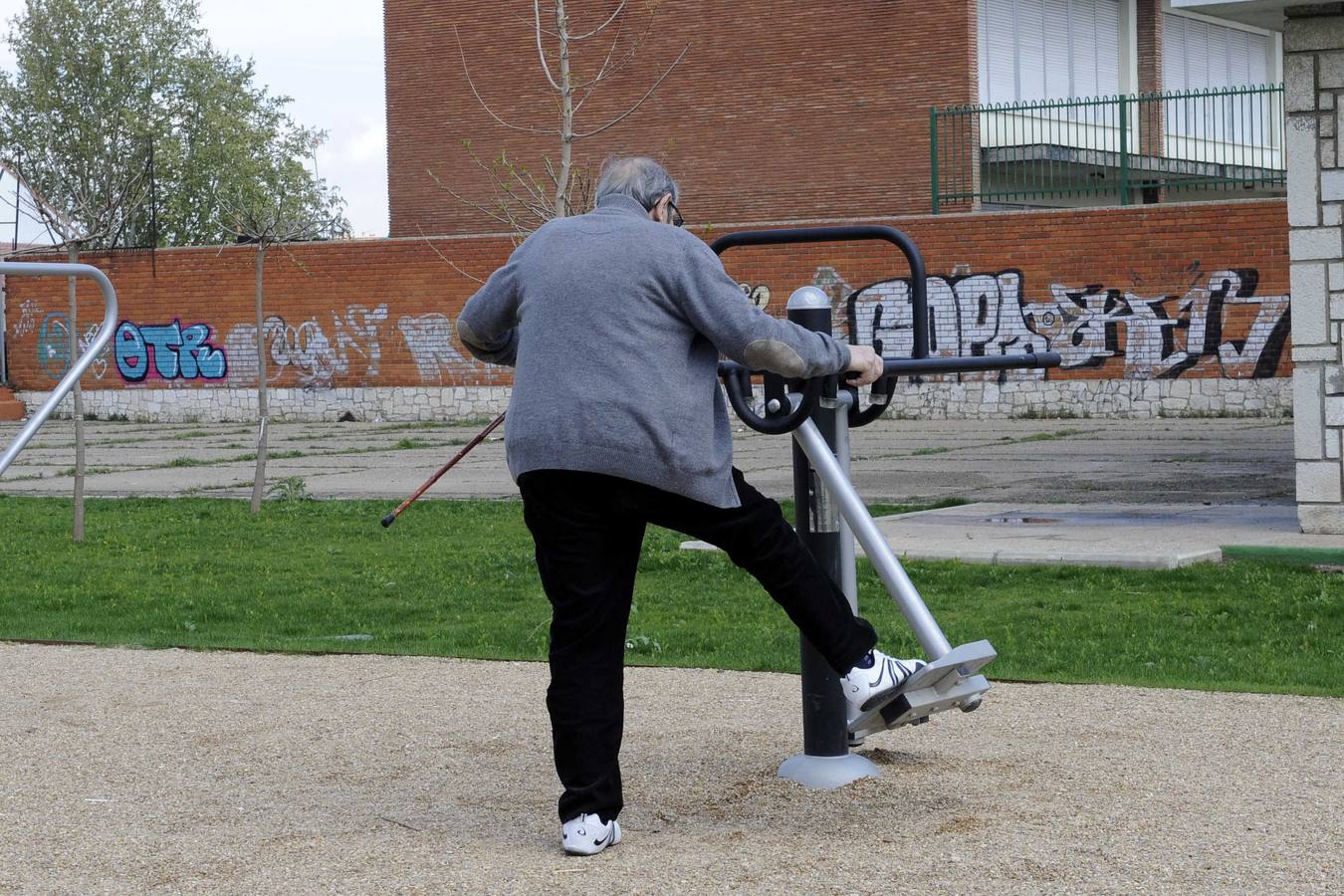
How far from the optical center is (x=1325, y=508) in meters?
10.5

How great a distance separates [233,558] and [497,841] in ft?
22.5

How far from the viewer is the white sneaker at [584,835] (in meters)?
4.21

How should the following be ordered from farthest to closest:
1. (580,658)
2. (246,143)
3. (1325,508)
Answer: (246,143), (1325,508), (580,658)

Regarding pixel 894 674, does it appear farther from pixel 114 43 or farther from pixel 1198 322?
pixel 114 43

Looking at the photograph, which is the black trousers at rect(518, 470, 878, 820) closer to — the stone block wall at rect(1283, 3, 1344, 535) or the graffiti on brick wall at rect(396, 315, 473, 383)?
the stone block wall at rect(1283, 3, 1344, 535)

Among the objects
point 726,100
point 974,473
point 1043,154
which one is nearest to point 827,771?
point 974,473

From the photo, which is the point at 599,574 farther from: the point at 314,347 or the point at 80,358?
the point at 314,347


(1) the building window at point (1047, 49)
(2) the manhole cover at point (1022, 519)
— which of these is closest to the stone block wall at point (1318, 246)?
(2) the manhole cover at point (1022, 519)

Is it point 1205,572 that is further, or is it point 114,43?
point 114,43

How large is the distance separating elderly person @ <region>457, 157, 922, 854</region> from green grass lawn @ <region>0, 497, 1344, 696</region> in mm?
2408

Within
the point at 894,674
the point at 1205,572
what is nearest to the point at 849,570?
the point at 894,674

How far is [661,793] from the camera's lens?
4.85 metres

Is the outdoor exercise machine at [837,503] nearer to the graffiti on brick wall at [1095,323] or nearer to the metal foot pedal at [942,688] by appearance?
the metal foot pedal at [942,688]

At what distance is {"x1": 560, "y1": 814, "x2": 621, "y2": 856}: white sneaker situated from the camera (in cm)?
421
